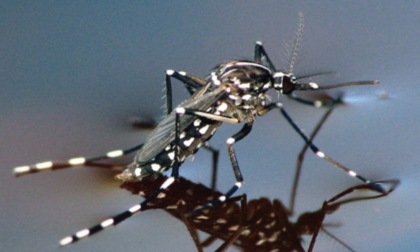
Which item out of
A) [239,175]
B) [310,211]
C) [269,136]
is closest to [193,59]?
[269,136]

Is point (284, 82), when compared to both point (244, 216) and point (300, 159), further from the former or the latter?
point (244, 216)

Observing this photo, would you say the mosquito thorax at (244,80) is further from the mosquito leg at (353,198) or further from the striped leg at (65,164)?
the mosquito leg at (353,198)

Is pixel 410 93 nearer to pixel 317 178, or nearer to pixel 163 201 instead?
pixel 317 178

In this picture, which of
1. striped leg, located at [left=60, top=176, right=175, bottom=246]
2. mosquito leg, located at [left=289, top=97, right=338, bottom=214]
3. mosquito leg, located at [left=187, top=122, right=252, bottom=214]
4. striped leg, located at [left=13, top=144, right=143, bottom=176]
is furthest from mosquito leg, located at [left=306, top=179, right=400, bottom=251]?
striped leg, located at [left=13, top=144, right=143, bottom=176]

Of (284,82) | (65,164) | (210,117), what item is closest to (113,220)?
(65,164)

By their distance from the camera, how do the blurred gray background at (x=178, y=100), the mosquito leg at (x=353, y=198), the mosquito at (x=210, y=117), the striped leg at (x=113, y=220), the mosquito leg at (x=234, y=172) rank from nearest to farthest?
the striped leg at (x=113, y=220) < the blurred gray background at (x=178, y=100) < the mosquito leg at (x=353, y=198) < the mosquito leg at (x=234, y=172) < the mosquito at (x=210, y=117)

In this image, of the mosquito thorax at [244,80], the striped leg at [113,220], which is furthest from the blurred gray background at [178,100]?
the mosquito thorax at [244,80]

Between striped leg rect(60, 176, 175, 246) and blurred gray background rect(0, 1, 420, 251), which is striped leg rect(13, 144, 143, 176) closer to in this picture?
blurred gray background rect(0, 1, 420, 251)

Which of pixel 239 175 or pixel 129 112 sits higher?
pixel 129 112
